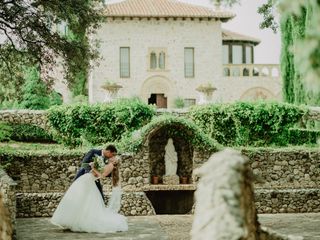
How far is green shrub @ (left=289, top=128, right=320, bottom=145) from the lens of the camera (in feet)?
92.7

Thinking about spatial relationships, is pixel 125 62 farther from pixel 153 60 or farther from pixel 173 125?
pixel 173 125

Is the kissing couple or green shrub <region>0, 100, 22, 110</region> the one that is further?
green shrub <region>0, 100, 22, 110</region>

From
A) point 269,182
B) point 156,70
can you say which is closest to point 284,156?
point 269,182

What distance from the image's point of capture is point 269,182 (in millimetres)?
19266

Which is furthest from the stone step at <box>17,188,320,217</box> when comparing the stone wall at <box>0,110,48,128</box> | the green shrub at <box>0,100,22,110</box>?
the green shrub at <box>0,100,22,110</box>

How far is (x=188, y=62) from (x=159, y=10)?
391 cm

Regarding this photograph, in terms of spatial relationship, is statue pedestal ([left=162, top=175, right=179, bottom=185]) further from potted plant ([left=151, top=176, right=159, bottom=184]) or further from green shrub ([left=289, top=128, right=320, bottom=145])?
green shrub ([left=289, top=128, right=320, bottom=145])

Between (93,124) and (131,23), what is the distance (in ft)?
61.8

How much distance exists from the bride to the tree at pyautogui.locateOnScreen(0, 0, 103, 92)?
8.15 metres

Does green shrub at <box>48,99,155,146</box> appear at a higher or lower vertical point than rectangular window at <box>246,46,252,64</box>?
lower

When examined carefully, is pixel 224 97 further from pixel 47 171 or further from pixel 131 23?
pixel 47 171

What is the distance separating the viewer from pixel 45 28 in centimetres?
2080

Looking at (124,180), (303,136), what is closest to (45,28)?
(124,180)

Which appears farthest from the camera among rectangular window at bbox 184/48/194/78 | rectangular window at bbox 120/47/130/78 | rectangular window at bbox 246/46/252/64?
rectangular window at bbox 246/46/252/64
